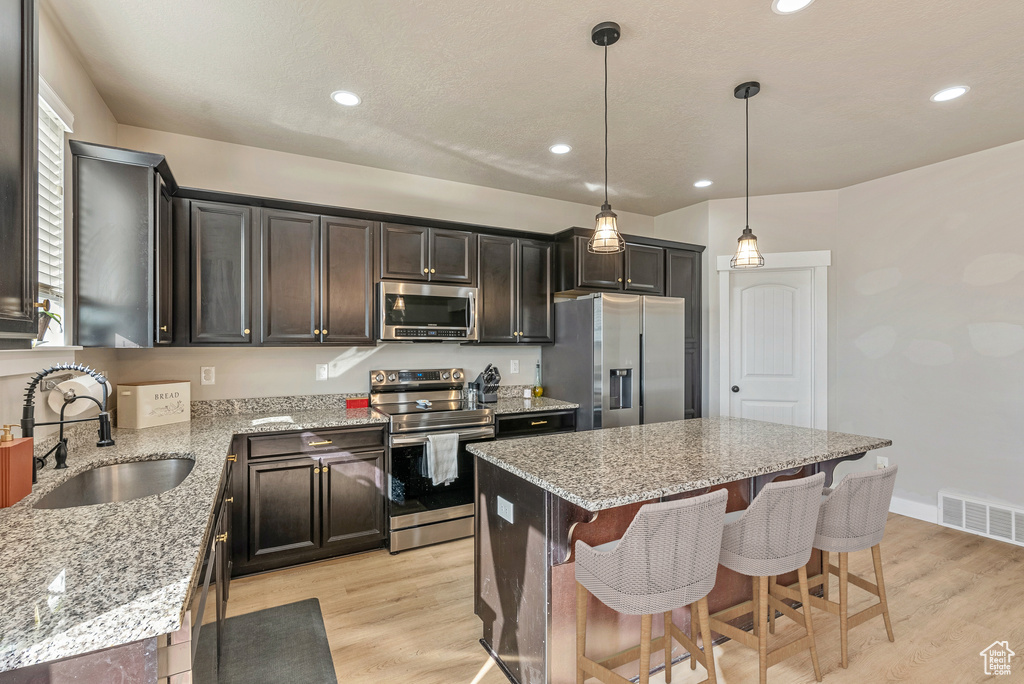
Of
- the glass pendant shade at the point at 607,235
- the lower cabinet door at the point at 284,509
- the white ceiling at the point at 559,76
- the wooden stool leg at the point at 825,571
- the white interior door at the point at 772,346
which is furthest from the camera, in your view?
the white interior door at the point at 772,346

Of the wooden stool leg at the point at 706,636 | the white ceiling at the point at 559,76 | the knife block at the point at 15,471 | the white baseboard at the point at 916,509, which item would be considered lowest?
the white baseboard at the point at 916,509

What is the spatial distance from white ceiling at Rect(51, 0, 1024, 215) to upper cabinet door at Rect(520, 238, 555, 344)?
686 millimetres

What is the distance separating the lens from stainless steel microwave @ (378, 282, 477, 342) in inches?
133

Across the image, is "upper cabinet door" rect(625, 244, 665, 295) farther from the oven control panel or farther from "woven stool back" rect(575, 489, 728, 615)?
"woven stool back" rect(575, 489, 728, 615)

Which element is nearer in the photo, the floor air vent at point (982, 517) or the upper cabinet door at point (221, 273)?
the upper cabinet door at point (221, 273)

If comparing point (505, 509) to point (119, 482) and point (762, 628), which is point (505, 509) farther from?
point (119, 482)

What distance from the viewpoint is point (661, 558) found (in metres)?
1.49

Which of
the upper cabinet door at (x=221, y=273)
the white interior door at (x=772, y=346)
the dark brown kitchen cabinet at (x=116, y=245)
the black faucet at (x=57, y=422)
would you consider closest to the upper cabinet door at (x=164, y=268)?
the dark brown kitchen cabinet at (x=116, y=245)

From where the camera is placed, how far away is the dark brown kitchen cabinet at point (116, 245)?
2.26 meters

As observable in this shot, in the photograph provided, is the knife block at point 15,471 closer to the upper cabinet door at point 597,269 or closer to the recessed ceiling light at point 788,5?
the recessed ceiling light at point 788,5

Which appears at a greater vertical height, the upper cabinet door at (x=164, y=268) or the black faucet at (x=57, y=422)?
the upper cabinet door at (x=164, y=268)

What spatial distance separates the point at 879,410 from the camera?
4000 millimetres

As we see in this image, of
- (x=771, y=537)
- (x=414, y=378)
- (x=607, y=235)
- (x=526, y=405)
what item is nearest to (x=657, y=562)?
(x=771, y=537)

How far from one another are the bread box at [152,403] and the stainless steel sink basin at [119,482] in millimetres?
775
